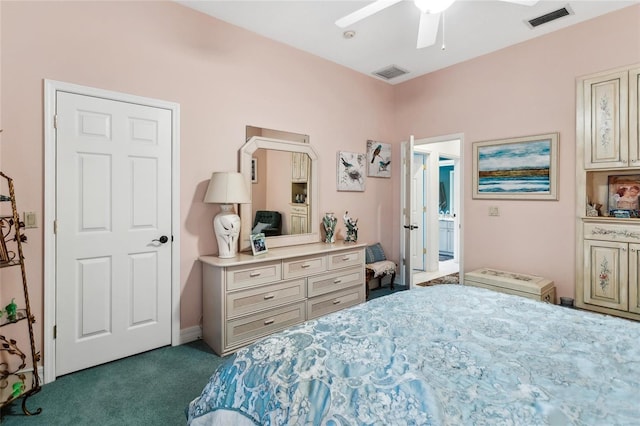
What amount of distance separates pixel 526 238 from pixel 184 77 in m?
3.83

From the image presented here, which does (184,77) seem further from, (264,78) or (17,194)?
(17,194)

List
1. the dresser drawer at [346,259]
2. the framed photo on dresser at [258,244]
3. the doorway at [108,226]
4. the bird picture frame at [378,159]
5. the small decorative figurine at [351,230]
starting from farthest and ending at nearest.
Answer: the bird picture frame at [378,159] → the small decorative figurine at [351,230] → the dresser drawer at [346,259] → the framed photo on dresser at [258,244] → the doorway at [108,226]

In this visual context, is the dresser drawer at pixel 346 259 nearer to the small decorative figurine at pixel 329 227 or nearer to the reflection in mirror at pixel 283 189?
the small decorative figurine at pixel 329 227

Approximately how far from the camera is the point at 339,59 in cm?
396

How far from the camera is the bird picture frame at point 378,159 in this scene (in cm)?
453

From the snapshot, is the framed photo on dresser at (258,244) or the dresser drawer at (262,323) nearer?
the dresser drawer at (262,323)

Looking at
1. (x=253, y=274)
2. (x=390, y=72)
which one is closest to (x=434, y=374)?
(x=253, y=274)

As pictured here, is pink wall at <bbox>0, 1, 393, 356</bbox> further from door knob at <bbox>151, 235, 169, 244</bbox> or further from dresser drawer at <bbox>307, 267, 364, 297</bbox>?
dresser drawer at <bbox>307, 267, 364, 297</bbox>

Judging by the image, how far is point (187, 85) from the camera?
2887 mm

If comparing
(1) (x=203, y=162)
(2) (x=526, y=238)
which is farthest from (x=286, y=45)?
(2) (x=526, y=238)

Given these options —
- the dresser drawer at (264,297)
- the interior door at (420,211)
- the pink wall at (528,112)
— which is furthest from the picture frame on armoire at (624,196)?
the dresser drawer at (264,297)

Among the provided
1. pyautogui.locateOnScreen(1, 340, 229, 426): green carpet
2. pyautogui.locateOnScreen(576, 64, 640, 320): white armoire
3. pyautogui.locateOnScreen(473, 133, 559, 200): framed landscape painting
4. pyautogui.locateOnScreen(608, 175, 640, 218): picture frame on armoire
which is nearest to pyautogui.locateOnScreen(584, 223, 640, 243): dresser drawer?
pyautogui.locateOnScreen(576, 64, 640, 320): white armoire

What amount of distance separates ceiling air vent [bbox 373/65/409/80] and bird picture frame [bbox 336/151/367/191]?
1.12 meters

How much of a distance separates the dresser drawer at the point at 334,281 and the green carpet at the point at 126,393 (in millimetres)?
1069
